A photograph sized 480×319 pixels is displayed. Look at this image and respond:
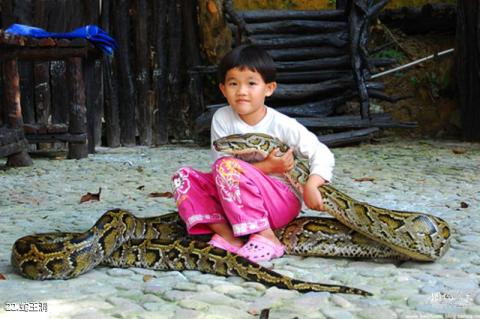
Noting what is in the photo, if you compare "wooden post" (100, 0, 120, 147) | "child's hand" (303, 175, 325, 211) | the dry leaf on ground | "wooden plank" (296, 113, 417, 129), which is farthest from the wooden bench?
"child's hand" (303, 175, 325, 211)

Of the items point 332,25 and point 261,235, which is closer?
point 261,235

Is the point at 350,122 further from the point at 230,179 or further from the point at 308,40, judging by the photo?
the point at 230,179

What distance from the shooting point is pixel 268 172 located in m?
4.09

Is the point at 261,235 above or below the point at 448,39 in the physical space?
below

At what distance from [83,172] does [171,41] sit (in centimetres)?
348

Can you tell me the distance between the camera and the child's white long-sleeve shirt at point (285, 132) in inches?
156

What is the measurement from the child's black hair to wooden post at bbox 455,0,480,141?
7341 mm

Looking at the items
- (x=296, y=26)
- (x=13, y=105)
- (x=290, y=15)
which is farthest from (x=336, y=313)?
(x=290, y=15)

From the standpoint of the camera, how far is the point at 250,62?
156 inches

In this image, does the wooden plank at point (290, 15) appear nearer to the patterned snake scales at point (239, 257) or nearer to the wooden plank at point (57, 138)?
the wooden plank at point (57, 138)

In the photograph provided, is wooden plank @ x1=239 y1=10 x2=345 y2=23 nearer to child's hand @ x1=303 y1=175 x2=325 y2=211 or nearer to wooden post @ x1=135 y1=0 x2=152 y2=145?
wooden post @ x1=135 y1=0 x2=152 y2=145

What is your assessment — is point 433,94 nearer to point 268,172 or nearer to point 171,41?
point 171,41

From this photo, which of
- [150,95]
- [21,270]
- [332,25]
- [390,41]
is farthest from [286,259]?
[390,41]

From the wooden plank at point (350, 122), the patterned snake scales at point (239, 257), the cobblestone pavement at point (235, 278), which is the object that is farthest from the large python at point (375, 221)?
the wooden plank at point (350, 122)
